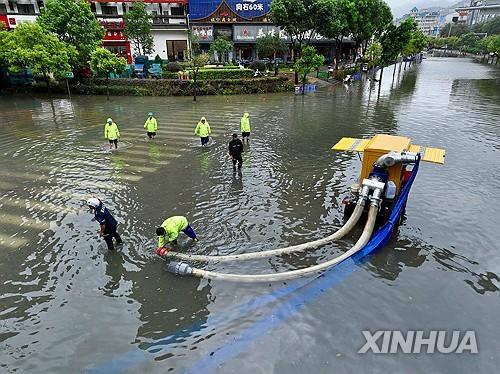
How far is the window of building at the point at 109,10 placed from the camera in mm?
48844

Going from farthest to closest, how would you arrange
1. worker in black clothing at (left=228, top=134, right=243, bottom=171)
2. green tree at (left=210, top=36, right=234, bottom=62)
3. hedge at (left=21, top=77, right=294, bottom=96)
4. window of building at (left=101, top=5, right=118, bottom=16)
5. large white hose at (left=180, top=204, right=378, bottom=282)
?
window of building at (left=101, top=5, right=118, bottom=16), green tree at (left=210, top=36, right=234, bottom=62), hedge at (left=21, top=77, right=294, bottom=96), worker in black clothing at (left=228, top=134, right=243, bottom=171), large white hose at (left=180, top=204, right=378, bottom=282)

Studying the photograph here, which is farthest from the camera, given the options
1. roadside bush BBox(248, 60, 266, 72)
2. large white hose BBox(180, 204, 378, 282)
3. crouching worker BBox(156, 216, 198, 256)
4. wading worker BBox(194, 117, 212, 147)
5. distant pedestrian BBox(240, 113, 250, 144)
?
roadside bush BBox(248, 60, 266, 72)

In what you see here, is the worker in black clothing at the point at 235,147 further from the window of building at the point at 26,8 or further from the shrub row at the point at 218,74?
the window of building at the point at 26,8

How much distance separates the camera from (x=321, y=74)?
4619 centimetres

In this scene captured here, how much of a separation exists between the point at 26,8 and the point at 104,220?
1905 inches

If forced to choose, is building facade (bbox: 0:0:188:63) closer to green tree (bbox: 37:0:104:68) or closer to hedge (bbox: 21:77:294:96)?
green tree (bbox: 37:0:104:68)

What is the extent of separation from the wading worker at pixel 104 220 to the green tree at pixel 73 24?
29.1 meters

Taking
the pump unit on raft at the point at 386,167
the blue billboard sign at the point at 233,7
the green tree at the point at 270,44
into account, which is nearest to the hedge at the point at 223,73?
the green tree at the point at 270,44

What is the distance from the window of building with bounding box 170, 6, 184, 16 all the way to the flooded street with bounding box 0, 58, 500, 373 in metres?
38.4

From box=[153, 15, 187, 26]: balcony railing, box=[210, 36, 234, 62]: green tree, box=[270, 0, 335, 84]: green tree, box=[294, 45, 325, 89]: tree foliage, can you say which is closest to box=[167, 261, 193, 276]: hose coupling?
box=[294, 45, 325, 89]: tree foliage

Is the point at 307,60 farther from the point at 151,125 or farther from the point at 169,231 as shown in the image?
the point at 169,231

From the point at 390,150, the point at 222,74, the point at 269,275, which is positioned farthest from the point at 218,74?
the point at 269,275

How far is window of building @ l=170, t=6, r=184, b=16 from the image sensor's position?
5144cm

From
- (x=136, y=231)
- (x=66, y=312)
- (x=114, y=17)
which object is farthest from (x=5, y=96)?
(x=66, y=312)
